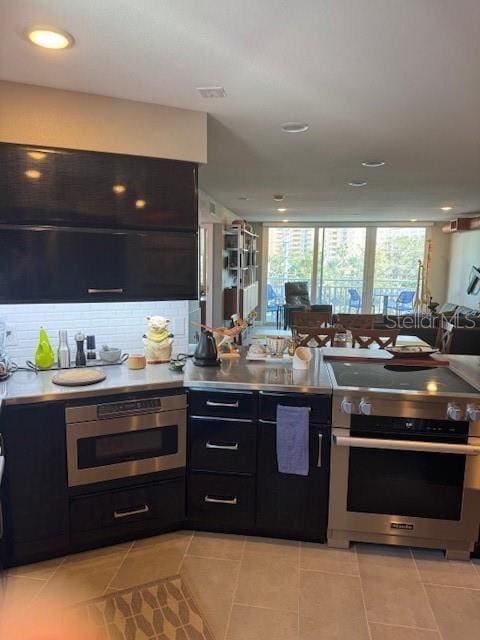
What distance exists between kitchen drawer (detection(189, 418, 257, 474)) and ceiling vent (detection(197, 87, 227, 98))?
69.2 inches

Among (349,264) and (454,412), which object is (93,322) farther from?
(349,264)

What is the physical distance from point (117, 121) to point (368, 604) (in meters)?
2.80

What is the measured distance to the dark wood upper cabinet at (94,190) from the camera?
2.26 m

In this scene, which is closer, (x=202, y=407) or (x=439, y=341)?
(x=202, y=407)

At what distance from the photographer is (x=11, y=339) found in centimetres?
264

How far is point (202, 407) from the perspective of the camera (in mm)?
2396

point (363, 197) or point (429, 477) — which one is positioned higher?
point (363, 197)

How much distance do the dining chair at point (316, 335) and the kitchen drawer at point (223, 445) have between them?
1895 millimetres

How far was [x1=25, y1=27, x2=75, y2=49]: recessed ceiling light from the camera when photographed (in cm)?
170

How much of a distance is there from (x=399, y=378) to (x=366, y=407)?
0.41 m

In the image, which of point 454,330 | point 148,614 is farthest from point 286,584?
point 454,330

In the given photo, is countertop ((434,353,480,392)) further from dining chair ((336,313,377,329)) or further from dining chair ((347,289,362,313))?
dining chair ((347,289,362,313))

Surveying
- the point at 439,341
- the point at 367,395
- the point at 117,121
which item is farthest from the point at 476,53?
the point at 439,341

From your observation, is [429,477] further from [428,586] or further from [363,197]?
[363,197]
